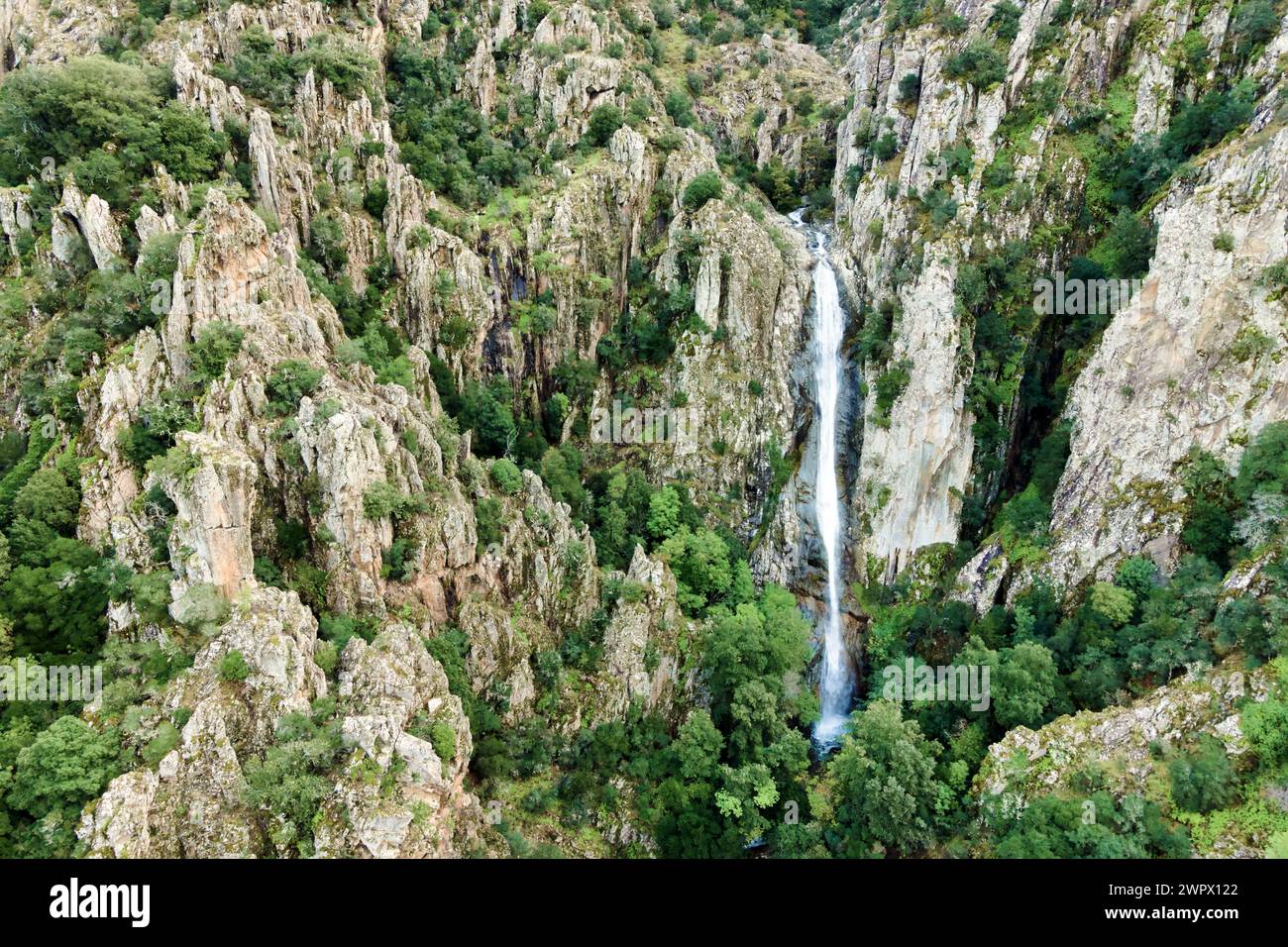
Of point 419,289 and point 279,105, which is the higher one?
point 279,105

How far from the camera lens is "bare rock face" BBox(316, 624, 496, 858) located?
95.6 ft

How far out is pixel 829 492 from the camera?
55.3 meters

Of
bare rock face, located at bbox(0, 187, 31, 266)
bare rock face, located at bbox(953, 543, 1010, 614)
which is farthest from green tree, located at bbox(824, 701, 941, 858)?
bare rock face, located at bbox(0, 187, 31, 266)

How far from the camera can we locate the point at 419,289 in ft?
163

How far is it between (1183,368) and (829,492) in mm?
23240

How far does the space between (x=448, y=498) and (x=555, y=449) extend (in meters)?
12.9

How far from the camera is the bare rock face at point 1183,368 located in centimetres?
3775

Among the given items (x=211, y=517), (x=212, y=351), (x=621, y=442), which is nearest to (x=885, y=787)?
(x=621, y=442)

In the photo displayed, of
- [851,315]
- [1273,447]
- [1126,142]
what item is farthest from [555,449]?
[1126,142]

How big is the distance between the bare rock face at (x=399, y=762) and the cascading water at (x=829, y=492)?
980 inches

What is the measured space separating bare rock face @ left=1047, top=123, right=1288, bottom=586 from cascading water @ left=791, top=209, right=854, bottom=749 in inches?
604

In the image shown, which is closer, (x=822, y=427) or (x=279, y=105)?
(x=279, y=105)
